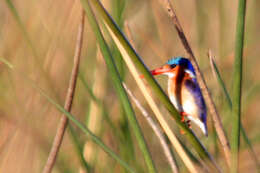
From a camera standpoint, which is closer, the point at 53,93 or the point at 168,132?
the point at 168,132

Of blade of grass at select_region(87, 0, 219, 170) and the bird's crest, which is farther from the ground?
the bird's crest

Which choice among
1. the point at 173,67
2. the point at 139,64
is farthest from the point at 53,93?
the point at 139,64

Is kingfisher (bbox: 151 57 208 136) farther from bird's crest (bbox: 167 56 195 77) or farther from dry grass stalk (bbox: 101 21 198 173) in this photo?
dry grass stalk (bbox: 101 21 198 173)

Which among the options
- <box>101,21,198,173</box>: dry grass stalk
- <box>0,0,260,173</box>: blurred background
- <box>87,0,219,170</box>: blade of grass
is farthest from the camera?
<box>0,0,260,173</box>: blurred background

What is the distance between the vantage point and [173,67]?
119cm

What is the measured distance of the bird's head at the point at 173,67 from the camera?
1176 millimetres

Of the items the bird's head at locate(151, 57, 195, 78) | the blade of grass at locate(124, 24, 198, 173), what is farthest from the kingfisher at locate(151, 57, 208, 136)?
the blade of grass at locate(124, 24, 198, 173)

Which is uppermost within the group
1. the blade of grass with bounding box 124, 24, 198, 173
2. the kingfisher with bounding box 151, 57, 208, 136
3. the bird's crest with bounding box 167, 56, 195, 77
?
the bird's crest with bounding box 167, 56, 195, 77

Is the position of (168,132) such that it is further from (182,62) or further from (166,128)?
(182,62)

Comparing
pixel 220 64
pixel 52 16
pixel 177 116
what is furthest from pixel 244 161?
pixel 52 16

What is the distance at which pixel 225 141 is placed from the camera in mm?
815

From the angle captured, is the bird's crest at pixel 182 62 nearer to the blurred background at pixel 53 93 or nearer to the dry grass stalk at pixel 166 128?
the blurred background at pixel 53 93

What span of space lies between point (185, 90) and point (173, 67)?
84 millimetres

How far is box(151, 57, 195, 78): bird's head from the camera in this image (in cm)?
118
